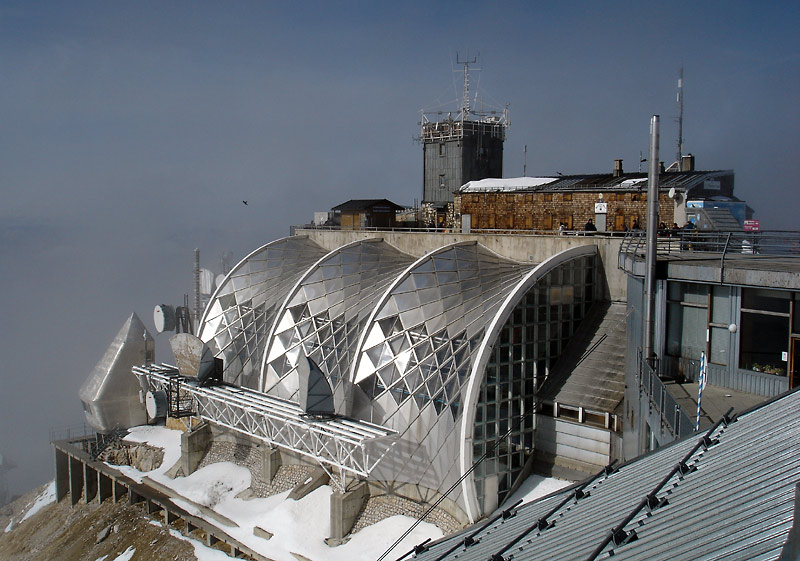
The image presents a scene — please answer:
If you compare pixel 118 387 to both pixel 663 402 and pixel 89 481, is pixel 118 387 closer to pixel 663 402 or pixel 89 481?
pixel 89 481

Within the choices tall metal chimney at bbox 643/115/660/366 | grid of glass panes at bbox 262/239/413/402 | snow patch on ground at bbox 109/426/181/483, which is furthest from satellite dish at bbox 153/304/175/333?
tall metal chimney at bbox 643/115/660/366

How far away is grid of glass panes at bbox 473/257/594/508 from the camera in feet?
73.0

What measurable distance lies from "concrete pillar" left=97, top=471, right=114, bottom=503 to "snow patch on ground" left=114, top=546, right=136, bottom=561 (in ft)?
23.5

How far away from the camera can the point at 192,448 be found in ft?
107

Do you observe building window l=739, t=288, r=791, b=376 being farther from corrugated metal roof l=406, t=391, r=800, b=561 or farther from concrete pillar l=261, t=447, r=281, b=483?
concrete pillar l=261, t=447, r=281, b=483

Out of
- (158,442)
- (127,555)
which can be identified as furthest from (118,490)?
(127,555)

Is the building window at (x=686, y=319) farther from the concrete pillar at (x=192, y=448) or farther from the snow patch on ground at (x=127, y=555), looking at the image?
the concrete pillar at (x=192, y=448)

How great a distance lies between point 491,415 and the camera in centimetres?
A: 2242

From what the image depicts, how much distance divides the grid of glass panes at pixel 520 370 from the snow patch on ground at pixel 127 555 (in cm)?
1571

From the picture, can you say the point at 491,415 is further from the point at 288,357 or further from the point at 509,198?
the point at 509,198

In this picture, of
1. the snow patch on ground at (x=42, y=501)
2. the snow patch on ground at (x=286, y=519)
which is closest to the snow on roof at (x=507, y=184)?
the snow patch on ground at (x=286, y=519)

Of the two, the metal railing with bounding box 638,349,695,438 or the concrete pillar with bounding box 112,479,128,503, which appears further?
the concrete pillar with bounding box 112,479,128,503

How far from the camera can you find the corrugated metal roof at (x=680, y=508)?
678cm

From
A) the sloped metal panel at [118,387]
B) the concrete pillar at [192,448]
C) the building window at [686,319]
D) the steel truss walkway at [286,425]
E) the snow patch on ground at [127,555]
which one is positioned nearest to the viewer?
the building window at [686,319]
